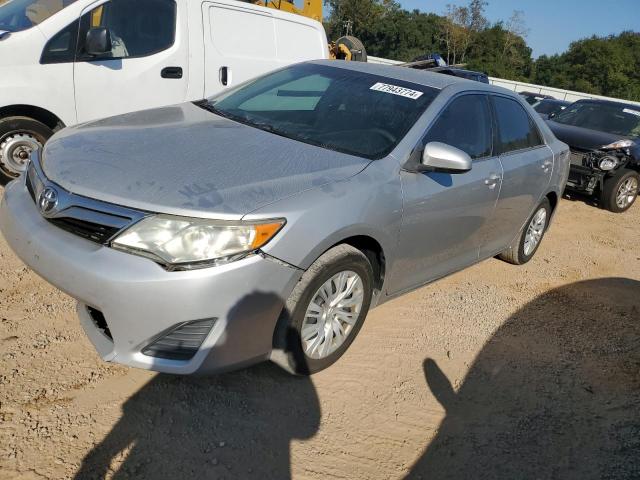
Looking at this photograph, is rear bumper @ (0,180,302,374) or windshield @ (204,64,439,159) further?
windshield @ (204,64,439,159)

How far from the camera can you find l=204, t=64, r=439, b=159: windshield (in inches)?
127

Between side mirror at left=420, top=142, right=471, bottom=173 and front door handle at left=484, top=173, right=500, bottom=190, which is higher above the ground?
side mirror at left=420, top=142, right=471, bottom=173

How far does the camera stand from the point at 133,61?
520 centimetres

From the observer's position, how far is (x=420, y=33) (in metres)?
57.3

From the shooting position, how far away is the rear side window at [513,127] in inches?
160

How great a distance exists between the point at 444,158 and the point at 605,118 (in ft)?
23.9

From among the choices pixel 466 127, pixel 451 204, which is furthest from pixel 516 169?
pixel 451 204

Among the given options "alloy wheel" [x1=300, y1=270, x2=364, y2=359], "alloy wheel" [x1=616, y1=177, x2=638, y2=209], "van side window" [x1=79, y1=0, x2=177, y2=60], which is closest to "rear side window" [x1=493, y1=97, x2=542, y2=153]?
"alloy wheel" [x1=300, y1=270, x2=364, y2=359]

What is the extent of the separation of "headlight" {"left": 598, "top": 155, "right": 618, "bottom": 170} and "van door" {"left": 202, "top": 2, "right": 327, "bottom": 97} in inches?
170

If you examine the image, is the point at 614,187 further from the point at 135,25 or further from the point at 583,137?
the point at 135,25

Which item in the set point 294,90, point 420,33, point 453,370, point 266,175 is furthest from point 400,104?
point 420,33

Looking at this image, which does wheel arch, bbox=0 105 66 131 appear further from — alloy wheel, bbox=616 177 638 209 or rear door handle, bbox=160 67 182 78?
alloy wheel, bbox=616 177 638 209

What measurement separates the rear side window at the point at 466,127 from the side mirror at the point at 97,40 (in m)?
3.10

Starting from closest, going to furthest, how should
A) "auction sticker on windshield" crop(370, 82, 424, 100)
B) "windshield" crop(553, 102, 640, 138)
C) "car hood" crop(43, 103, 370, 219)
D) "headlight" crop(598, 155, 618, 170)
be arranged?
1. "car hood" crop(43, 103, 370, 219)
2. "auction sticker on windshield" crop(370, 82, 424, 100)
3. "headlight" crop(598, 155, 618, 170)
4. "windshield" crop(553, 102, 640, 138)
